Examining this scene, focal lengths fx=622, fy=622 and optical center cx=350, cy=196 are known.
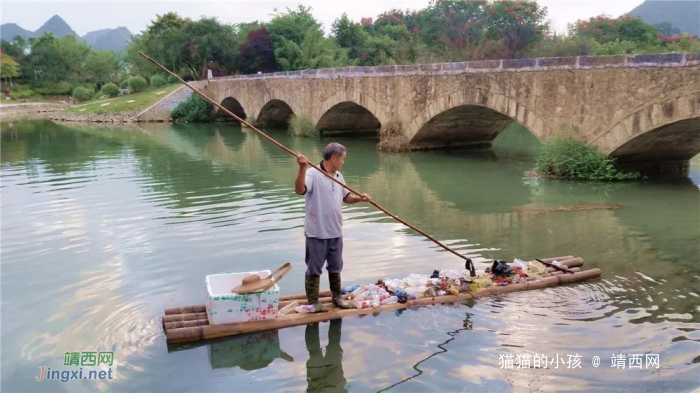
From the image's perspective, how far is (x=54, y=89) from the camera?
6556 cm

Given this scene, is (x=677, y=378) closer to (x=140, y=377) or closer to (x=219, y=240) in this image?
(x=140, y=377)

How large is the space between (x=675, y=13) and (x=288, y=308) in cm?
14182

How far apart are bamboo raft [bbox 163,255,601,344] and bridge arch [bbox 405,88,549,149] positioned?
904cm

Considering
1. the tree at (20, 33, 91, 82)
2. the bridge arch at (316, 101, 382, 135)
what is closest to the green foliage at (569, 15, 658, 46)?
the bridge arch at (316, 101, 382, 135)

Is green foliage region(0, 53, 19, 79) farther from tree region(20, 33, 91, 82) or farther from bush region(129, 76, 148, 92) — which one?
bush region(129, 76, 148, 92)

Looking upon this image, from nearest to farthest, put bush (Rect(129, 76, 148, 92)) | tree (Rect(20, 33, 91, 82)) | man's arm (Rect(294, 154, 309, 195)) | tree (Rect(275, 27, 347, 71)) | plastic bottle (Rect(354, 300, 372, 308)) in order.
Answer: man's arm (Rect(294, 154, 309, 195))
plastic bottle (Rect(354, 300, 372, 308))
tree (Rect(275, 27, 347, 71))
bush (Rect(129, 76, 148, 92))
tree (Rect(20, 33, 91, 82))

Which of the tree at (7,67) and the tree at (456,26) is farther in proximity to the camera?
the tree at (7,67)

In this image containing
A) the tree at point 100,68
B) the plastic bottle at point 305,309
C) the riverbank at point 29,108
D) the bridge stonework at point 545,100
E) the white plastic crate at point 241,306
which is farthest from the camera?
the tree at point 100,68

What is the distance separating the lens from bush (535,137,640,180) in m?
14.1

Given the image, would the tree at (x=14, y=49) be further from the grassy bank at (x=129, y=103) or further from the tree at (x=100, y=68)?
the grassy bank at (x=129, y=103)

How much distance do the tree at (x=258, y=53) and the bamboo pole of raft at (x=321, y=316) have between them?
4242cm

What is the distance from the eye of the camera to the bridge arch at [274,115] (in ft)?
108

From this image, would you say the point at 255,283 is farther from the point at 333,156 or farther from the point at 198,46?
the point at 198,46

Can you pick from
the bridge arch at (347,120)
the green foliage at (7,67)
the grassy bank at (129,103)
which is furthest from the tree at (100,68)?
the bridge arch at (347,120)
